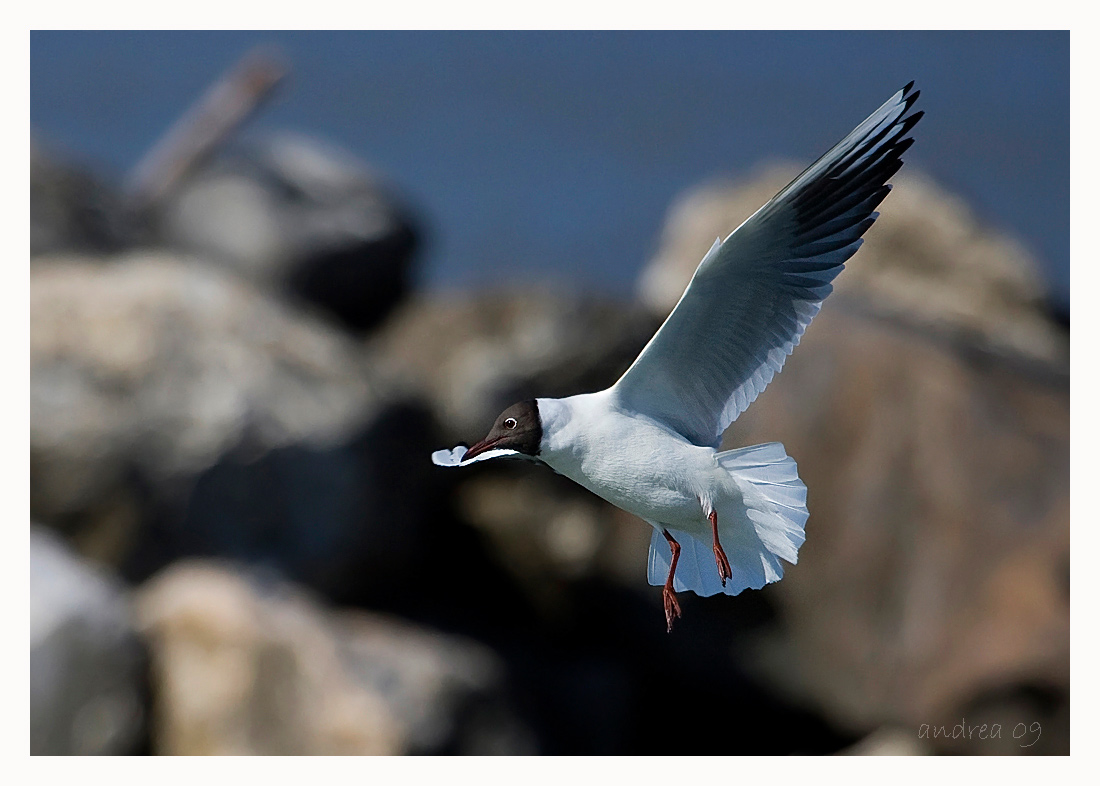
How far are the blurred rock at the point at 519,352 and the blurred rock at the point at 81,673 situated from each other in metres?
1.30

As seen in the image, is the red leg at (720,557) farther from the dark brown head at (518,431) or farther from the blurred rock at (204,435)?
the blurred rock at (204,435)

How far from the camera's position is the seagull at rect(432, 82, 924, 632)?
4.12 ft

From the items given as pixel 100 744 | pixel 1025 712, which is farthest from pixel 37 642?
pixel 1025 712

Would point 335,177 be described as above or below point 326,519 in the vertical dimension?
above

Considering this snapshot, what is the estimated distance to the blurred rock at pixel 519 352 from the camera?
13.1 feet

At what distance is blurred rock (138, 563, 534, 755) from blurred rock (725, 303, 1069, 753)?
1.02 metres

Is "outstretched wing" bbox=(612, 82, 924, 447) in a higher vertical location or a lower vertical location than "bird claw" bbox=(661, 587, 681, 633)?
higher

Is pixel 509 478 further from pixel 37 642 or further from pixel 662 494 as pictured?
pixel 662 494

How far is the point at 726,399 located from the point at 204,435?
2.57 metres

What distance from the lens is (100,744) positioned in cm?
310

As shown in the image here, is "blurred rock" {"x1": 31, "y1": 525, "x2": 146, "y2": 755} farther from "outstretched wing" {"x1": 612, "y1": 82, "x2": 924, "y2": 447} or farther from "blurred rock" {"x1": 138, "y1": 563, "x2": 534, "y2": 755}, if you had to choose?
"outstretched wing" {"x1": 612, "y1": 82, "x2": 924, "y2": 447}

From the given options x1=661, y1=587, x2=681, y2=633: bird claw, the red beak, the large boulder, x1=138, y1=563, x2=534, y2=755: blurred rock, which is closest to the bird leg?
x1=661, y1=587, x2=681, y2=633: bird claw

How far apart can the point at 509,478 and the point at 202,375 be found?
1.01 meters

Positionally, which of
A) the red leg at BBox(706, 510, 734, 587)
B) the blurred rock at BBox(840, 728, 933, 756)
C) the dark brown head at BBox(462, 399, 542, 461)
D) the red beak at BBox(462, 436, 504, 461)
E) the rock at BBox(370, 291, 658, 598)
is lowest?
the blurred rock at BBox(840, 728, 933, 756)
